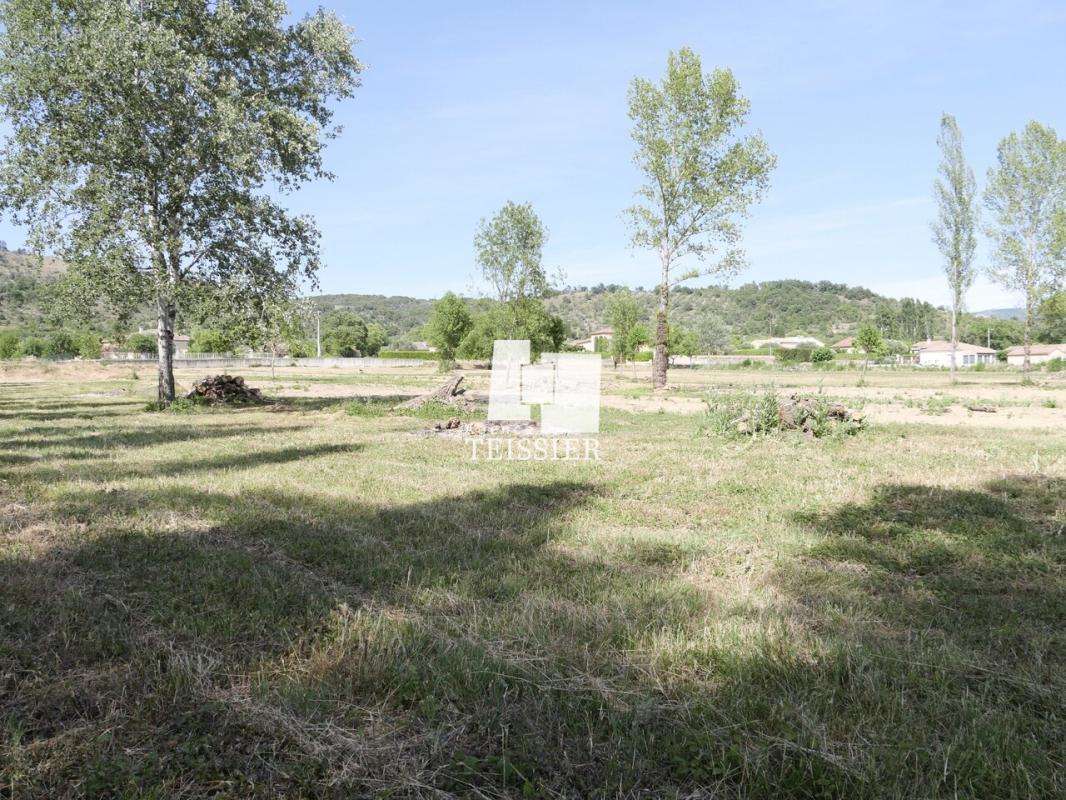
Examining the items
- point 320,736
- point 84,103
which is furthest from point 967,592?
point 84,103

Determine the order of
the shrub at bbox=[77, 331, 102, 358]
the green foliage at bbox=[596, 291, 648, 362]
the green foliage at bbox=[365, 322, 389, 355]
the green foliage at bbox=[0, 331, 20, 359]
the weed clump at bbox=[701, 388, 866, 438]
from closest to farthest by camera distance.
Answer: the weed clump at bbox=[701, 388, 866, 438], the green foliage at bbox=[596, 291, 648, 362], the shrub at bbox=[77, 331, 102, 358], the green foliage at bbox=[0, 331, 20, 359], the green foliage at bbox=[365, 322, 389, 355]

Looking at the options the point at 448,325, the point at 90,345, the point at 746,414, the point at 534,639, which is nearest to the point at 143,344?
the point at 90,345

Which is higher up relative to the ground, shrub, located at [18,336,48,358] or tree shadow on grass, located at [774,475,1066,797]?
shrub, located at [18,336,48,358]

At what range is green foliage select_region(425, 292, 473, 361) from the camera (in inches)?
3280

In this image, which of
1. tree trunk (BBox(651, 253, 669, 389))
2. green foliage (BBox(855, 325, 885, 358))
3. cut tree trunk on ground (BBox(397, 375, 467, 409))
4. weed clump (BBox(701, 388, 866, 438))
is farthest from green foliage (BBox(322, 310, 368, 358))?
weed clump (BBox(701, 388, 866, 438))

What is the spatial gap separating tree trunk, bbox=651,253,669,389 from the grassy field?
24321mm

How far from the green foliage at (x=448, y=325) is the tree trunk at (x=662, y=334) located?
52.1m

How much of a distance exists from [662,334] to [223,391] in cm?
2129

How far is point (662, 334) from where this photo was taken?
1323 inches

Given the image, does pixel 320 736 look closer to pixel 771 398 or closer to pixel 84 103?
pixel 771 398

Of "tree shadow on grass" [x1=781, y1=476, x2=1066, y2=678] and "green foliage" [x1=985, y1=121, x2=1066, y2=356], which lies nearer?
"tree shadow on grass" [x1=781, y1=476, x2=1066, y2=678]

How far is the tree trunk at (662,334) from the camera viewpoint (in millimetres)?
32906

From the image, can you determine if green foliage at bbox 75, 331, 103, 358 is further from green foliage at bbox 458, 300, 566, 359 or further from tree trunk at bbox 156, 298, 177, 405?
tree trunk at bbox 156, 298, 177, 405

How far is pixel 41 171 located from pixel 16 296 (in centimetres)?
12476
